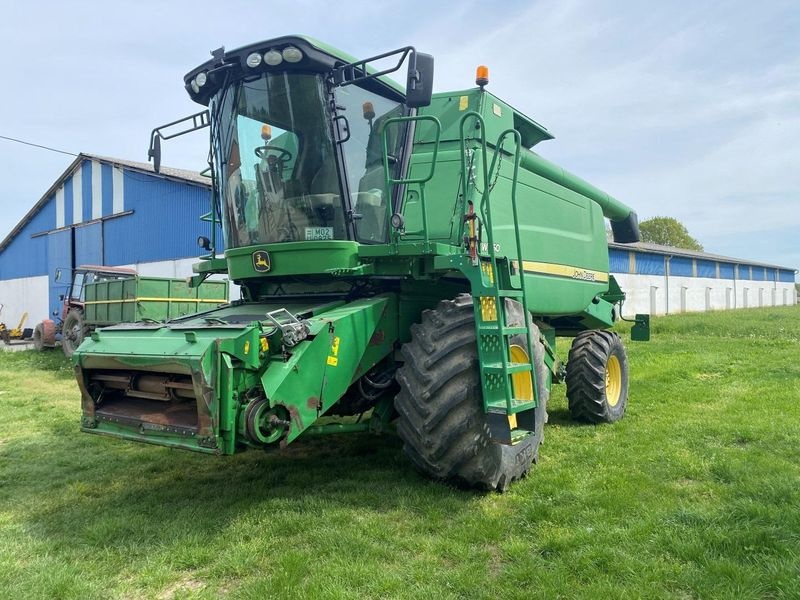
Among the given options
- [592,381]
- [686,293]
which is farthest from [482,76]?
[686,293]

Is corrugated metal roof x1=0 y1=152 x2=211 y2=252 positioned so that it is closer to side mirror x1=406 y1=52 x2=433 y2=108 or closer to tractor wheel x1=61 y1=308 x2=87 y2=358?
tractor wheel x1=61 y1=308 x2=87 y2=358

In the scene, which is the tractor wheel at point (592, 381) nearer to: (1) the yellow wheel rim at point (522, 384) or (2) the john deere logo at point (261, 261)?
(1) the yellow wheel rim at point (522, 384)

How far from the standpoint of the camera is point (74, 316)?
16.9 metres

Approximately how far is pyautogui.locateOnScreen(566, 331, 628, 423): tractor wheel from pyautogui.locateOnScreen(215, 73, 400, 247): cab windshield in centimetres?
345

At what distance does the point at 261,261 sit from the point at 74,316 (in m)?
14.3

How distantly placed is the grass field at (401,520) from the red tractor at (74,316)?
10.6 metres

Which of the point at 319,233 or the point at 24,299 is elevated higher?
the point at 319,233

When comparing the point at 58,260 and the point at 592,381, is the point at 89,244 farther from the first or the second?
the point at 592,381

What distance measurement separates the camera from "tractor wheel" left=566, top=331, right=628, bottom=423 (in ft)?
23.5

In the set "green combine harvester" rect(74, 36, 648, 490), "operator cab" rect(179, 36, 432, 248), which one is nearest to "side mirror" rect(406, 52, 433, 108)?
"green combine harvester" rect(74, 36, 648, 490)

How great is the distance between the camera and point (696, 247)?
72.1 metres

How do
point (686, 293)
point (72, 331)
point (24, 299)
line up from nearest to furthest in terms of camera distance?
point (72, 331) < point (24, 299) < point (686, 293)

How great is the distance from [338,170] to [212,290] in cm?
1158

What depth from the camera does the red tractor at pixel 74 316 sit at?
16.7 meters
